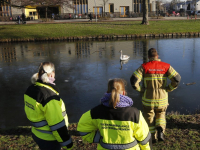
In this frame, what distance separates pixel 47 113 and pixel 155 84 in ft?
7.39

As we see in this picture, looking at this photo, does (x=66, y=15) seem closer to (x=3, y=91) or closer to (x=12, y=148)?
(x=3, y=91)

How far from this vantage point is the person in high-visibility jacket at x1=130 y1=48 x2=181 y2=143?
4.55m

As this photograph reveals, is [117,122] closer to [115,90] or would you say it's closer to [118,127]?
[118,127]

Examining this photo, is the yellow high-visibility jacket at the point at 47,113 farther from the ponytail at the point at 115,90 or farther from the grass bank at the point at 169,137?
the grass bank at the point at 169,137

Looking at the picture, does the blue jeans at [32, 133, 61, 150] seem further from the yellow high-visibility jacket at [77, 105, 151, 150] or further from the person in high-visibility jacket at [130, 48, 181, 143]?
the person in high-visibility jacket at [130, 48, 181, 143]

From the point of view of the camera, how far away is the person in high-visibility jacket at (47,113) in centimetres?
309

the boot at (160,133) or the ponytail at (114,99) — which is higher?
the ponytail at (114,99)

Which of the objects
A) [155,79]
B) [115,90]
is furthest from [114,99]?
[155,79]

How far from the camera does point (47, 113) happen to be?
10.1ft

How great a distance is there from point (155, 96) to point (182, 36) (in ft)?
79.5

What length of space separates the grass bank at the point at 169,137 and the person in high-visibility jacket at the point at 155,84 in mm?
281

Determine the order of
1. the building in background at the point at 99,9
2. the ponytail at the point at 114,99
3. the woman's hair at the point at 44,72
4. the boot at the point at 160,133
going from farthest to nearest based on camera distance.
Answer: the building in background at the point at 99,9, the boot at the point at 160,133, the woman's hair at the point at 44,72, the ponytail at the point at 114,99

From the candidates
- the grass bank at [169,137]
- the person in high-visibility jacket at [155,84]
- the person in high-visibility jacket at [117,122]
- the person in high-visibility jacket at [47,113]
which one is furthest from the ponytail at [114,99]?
the grass bank at [169,137]

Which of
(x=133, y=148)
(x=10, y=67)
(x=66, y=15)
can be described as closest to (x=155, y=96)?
(x=133, y=148)
